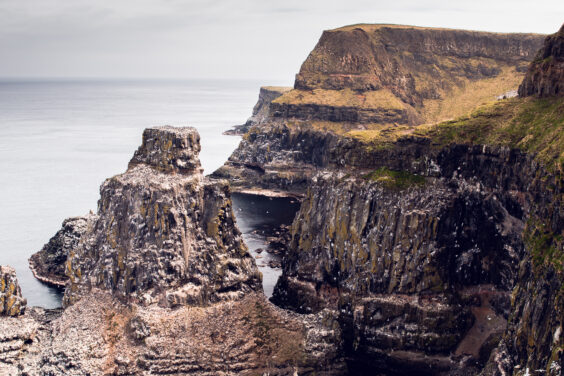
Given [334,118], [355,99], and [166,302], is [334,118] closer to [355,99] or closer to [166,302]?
[355,99]

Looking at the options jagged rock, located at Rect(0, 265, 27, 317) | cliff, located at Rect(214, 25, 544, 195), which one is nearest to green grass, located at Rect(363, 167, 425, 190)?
jagged rock, located at Rect(0, 265, 27, 317)

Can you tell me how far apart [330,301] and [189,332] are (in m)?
24.1

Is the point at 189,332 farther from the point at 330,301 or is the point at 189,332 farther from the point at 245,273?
the point at 330,301

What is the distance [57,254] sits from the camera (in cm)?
11200

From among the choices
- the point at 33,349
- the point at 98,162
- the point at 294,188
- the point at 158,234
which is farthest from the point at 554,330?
the point at 98,162

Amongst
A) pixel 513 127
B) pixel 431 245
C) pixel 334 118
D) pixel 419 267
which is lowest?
pixel 419 267

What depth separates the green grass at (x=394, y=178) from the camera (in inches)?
3826

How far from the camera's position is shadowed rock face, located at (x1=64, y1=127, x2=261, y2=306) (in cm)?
8538

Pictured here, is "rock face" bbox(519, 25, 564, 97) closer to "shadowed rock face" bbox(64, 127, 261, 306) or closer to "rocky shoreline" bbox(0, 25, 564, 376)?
"rocky shoreline" bbox(0, 25, 564, 376)

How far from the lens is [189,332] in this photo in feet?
268

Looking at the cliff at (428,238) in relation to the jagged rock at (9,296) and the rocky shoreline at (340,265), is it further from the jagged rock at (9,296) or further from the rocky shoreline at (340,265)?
the jagged rock at (9,296)

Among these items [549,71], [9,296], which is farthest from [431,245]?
[9,296]

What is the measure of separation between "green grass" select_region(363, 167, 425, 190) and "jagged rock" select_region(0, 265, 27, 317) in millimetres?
48501

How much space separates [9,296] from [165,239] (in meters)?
18.9
